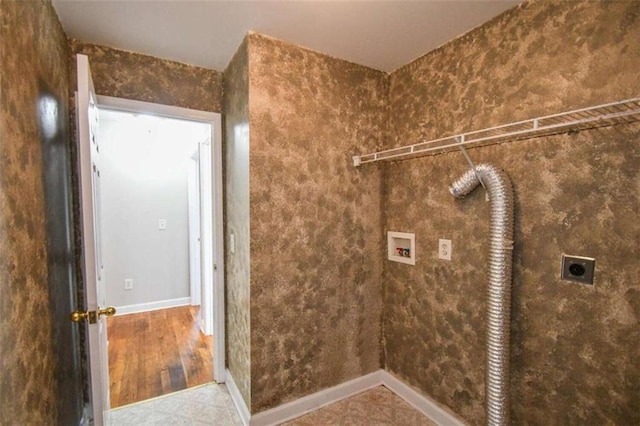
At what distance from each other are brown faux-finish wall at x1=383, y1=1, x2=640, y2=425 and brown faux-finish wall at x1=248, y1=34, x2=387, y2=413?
1.08ft

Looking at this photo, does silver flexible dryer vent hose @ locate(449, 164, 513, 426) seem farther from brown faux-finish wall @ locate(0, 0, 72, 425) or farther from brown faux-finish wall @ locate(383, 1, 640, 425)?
brown faux-finish wall @ locate(0, 0, 72, 425)

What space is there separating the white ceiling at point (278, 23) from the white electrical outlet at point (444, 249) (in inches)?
48.8

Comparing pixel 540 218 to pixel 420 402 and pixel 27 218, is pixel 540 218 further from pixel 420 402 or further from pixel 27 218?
pixel 27 218

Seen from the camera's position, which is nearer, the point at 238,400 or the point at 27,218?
the point at 27,218

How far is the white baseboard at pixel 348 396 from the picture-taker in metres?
1.78

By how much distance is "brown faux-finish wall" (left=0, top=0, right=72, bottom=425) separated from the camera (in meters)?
0.87

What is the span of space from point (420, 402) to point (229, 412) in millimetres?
1293

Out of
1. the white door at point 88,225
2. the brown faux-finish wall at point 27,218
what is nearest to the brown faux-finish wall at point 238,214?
the white door at point 88,225

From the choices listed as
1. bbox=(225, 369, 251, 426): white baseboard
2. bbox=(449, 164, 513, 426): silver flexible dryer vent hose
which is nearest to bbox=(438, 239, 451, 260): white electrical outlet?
bbox=(449, 164, 513, 426): silver flexible dryer vent hose

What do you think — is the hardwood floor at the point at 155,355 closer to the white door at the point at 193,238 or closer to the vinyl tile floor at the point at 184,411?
the vinyl tile floor at the point at 184,411

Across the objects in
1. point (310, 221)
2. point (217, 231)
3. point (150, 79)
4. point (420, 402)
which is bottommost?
point (420, 402)

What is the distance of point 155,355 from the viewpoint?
2.71 metres

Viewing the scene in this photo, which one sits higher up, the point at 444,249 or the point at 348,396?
the point at 444,249

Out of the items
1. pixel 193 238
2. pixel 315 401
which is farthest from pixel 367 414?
pixel 193 238
